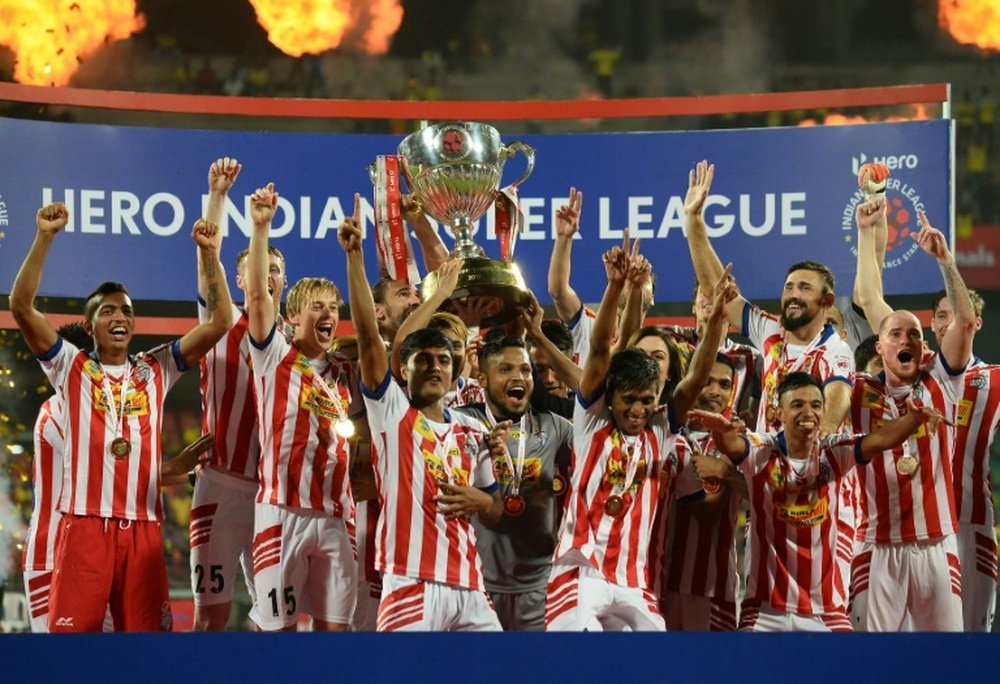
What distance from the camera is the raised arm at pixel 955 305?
15.1 ft

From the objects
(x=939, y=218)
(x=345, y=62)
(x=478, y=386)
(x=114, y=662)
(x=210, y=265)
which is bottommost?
(x=114, y=662)

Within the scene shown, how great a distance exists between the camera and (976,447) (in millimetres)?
4953

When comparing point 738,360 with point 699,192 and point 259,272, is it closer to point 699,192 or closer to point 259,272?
point 699,192

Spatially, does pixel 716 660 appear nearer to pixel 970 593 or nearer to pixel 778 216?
pixel 970 593

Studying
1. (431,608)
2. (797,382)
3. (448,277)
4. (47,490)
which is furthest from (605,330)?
(47,490)

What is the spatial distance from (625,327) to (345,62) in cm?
367

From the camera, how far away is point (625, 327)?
15.4 ft

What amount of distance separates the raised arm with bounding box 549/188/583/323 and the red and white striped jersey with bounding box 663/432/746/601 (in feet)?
2.67

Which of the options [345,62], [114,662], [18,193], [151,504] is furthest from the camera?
[345,62]

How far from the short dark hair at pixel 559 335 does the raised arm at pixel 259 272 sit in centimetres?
76

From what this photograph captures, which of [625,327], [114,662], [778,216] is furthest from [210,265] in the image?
[778,216]

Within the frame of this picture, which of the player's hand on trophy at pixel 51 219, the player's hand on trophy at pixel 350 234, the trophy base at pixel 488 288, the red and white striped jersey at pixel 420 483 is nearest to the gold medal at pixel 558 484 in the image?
the red and white striped jersey at pixel 420 483

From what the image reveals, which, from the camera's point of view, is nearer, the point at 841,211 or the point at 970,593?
the point at 970,593

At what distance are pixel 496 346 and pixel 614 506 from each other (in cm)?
50
